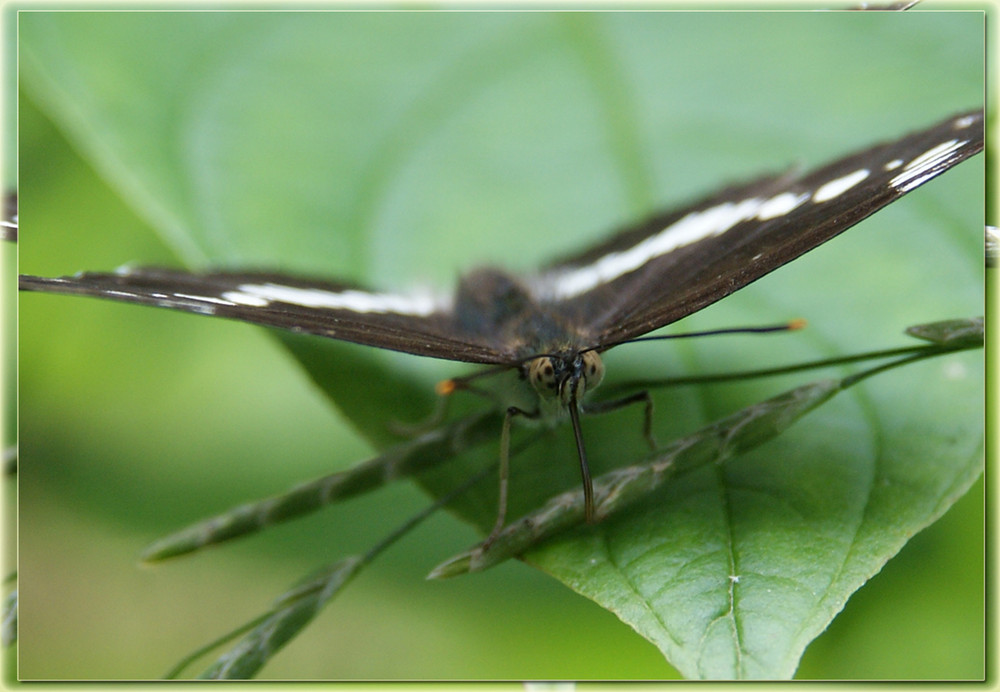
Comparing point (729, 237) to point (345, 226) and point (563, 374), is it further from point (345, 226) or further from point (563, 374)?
point (345, 226)

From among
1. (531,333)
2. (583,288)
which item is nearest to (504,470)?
(531,333)

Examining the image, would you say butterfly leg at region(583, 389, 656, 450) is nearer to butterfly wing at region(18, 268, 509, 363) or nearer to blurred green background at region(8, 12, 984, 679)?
butterfly wing at region(18, 268, 509, 363)

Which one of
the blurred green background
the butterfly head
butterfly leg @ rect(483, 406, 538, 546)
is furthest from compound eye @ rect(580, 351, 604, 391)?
the blurred green background

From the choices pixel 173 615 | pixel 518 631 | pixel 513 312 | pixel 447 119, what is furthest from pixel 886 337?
pixel 173 615

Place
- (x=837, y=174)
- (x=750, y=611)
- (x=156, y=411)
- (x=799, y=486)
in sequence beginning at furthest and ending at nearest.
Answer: (x=156, y=411) → (x=837, y=174) → (x=799, y=486) → (x=750, y=611)

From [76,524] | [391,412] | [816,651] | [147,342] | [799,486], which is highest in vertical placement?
[147,342]

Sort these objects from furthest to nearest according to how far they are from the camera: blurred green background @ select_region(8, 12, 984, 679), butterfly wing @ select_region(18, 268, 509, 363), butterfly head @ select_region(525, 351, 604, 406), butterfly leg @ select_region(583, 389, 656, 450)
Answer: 1. blurred green background @ select_region(8, 12, 984, 679)
2. butterfly leg @ select_region(583, 389, 656, 450)
3. butterfly head @ select_region(525, 351, 604, 406)
4. butterfly wing @ select_region(18, 268, 509, 363)

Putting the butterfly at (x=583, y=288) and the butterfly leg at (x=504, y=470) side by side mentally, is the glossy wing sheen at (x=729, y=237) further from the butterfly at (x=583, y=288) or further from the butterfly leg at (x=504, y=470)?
the butterfly leg at (x=504, y=470)

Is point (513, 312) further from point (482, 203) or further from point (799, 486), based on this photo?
point (799, 486)
